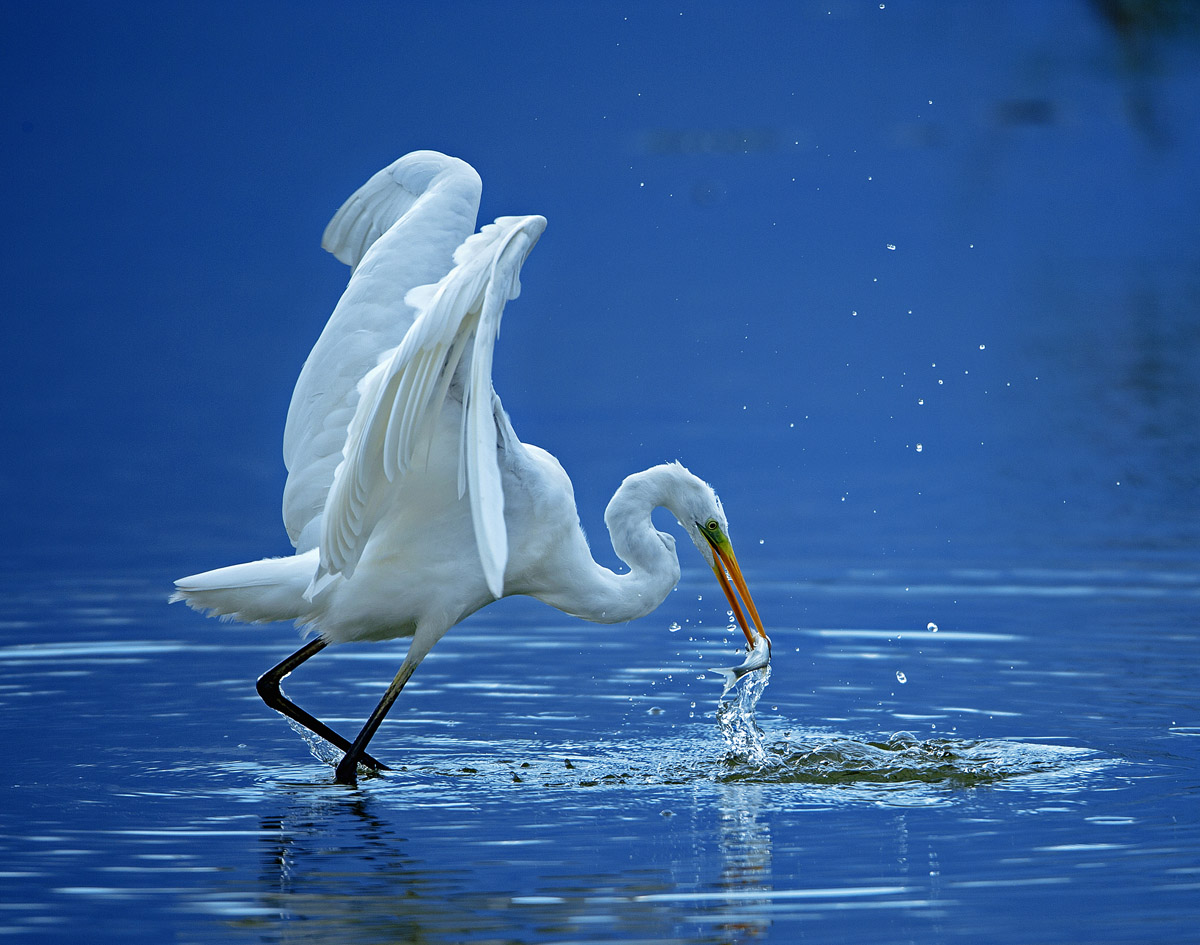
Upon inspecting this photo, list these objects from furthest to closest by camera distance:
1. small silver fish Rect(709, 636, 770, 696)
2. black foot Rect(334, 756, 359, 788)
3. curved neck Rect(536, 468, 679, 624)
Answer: curved neck Rect(536, 468, 679, 624) → small silver fish Rect(709, 636, 770, 696) → black foot Rect(334, 756, 359, 788)

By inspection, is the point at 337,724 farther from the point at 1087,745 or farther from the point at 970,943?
the point at 970,943

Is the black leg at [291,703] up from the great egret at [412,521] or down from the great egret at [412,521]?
down

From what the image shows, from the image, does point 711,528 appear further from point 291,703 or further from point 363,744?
point 291,703

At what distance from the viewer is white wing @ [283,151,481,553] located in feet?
24.9

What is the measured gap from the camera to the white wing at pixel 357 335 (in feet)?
24.9

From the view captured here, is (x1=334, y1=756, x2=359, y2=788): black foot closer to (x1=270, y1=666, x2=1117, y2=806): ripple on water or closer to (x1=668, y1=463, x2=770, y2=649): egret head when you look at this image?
(x1=270, y1=666, x2=1117, y2=806): ripple on water

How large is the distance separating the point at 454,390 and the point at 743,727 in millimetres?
1902

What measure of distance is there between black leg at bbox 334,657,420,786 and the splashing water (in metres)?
1.36

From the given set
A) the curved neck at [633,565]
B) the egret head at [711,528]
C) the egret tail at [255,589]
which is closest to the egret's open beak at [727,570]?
the egret head at [711,528]

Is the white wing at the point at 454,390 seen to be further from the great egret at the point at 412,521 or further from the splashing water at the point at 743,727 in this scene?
the splashing water at the point at 743,727

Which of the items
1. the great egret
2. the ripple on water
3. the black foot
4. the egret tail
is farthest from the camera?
the egret tail

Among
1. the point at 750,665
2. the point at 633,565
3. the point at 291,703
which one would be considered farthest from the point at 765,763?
the point at 291,703

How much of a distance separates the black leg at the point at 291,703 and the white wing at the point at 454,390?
3.58 ft

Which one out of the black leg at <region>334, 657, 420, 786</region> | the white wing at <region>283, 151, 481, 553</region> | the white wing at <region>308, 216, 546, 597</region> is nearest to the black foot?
the black leg at <region>334, 657, 420, 786</region>
